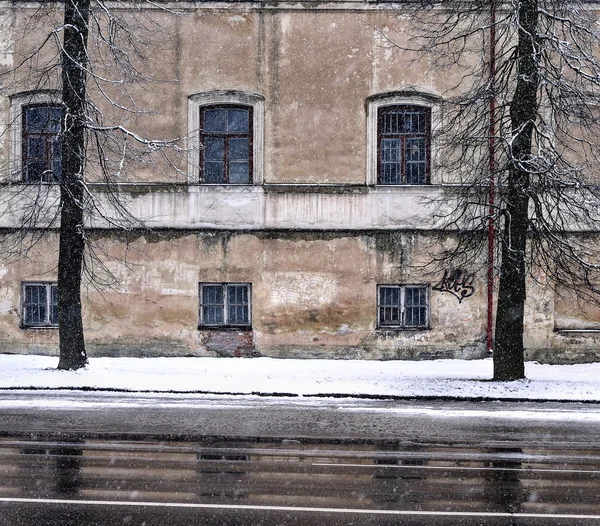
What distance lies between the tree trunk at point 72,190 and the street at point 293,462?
254cm

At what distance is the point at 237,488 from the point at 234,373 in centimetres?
841

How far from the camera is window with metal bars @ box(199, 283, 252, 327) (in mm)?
18391

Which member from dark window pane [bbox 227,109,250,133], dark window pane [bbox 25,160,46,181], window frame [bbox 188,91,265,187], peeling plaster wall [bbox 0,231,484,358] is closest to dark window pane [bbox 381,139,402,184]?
peeling plaster wall [bbox 0,231,484,358]

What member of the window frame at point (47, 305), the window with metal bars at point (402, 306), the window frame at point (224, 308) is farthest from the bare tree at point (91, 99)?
the window with metal bars at point (402, 306)

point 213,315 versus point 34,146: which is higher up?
point 34,146

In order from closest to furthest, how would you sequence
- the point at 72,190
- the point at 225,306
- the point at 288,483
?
the point at 288,483 < the point at 72,190 < the point at 225,306

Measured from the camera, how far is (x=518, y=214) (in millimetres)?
14125

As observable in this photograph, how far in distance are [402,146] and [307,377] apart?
258 inches

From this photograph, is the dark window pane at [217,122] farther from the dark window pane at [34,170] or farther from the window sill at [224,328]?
the window sill at [224,328]

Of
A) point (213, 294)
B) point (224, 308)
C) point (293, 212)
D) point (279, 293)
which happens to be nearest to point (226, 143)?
point (293, 212)

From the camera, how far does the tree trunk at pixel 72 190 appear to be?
15.1m

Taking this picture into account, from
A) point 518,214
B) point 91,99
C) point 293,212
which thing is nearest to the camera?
point 518,214

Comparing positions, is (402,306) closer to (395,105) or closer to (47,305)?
(395,105)

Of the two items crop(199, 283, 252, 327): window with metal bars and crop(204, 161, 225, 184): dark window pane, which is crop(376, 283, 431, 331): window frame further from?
crop(204, 161, 225, 184): dark window pane
